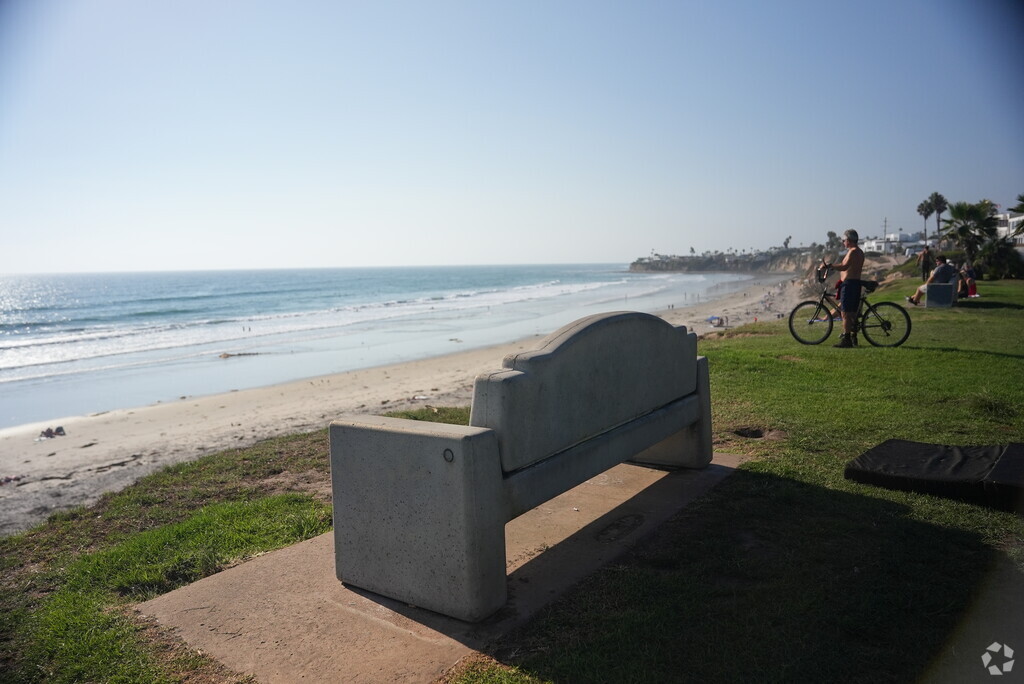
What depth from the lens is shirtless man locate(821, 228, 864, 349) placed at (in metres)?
9.94

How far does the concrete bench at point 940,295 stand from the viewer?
48.7ft

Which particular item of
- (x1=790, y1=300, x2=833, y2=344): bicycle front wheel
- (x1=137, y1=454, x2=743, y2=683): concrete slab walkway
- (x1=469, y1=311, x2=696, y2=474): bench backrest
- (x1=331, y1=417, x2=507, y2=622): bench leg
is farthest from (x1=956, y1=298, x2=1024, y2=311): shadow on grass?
(x1=331, y1=417, x2=507, y2=622): bench leg

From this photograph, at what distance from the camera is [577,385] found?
11.9 ft

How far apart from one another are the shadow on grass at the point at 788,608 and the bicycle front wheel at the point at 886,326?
6895mm

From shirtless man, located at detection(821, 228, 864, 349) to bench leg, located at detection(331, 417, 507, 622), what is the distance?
8.52 m

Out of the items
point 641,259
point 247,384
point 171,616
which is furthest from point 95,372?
point 641,259

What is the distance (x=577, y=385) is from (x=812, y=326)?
916 centimetres

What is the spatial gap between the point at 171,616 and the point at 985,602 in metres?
3.66

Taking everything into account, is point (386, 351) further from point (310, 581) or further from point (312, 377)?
point (310, 581)

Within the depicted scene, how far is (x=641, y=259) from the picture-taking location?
517 ft

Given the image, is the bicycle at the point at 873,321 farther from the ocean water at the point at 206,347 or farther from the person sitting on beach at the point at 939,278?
the ocean water at the point at 206,347

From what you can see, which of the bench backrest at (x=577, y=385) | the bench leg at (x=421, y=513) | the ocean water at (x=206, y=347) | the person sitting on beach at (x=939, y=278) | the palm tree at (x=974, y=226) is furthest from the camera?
the palm tree at (x=974, y=226)

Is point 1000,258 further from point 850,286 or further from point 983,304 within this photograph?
point 850,286

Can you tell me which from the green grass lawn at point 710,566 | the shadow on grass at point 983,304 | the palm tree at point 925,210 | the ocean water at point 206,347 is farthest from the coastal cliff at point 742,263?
the green grass lawn at point 710,566
